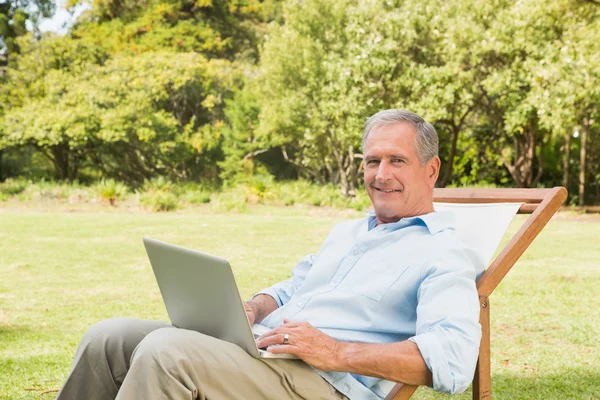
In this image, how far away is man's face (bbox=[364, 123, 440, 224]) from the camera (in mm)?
2529

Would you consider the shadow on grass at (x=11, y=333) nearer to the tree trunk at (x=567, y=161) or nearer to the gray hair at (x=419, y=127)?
the gray hair at (x=419, y=127)

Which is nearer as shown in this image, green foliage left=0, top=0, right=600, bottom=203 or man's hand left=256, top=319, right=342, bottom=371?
man's hand left=256, top=319, right=342, bottom=371

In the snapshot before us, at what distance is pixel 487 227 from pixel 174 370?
4.91ft

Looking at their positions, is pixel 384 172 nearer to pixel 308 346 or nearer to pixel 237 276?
pixel 308 346

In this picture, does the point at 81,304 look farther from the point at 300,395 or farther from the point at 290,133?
the point at 290,133

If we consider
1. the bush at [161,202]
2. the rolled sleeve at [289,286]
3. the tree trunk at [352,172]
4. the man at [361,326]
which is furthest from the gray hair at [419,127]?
the tree trunk at [352,172]

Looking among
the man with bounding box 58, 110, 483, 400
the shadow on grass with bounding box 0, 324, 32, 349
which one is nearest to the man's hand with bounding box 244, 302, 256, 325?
A: the man with bounding box 58, 110, 483, 400

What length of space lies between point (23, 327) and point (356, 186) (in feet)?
45.7

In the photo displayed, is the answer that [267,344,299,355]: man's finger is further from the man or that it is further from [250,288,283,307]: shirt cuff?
[250,288,283,307]: shirt cuff

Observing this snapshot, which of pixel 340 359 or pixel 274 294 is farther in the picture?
pixel 274 294

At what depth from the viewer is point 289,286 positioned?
2.87 metres

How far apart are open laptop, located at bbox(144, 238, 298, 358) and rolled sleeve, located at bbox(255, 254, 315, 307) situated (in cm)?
30

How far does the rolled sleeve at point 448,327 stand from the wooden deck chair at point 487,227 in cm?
14

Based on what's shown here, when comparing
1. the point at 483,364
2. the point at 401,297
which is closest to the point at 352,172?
the point at 483,364
